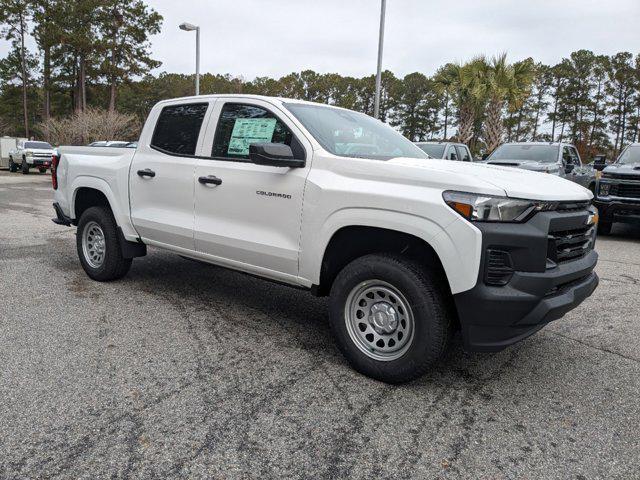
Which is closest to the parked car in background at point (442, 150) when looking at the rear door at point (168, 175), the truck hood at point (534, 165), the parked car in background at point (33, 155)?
the truck hood at point (534, 165)

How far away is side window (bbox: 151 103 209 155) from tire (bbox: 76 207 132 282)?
3.43 ft

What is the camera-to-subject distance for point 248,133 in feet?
13.9

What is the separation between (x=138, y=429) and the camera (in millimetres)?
2787

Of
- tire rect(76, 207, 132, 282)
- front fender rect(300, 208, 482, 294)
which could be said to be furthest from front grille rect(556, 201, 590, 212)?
tire rect(76, 207, 132, 282)

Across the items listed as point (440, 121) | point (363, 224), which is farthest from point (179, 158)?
point (440, 121)

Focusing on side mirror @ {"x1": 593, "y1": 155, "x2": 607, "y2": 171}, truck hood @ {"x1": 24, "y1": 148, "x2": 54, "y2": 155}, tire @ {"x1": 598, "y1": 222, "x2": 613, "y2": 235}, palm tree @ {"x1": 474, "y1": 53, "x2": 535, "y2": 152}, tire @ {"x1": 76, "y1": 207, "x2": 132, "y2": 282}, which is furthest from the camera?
truck hood @ {"x1": 24, "y1": 148, "x2": 54, "y2": 155}

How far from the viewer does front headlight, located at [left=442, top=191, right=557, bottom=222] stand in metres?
2.99

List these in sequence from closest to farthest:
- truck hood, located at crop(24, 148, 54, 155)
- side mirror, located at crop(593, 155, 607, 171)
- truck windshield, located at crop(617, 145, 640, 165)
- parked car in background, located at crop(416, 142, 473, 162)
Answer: truck windshield, located at crop(617, 145, 640, 165), side mirror, located at crop(593, 155, 607, 171), parked car in background, located at crop(416, 142, 473, 162), truck hood, located at crop(24, 148, 54, 155)

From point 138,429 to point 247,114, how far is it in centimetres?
259

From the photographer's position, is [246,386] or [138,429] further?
[246,386]

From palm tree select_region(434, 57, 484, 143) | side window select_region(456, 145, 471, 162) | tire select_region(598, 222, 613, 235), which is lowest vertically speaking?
tire select_region(598, 222, 613, 235)

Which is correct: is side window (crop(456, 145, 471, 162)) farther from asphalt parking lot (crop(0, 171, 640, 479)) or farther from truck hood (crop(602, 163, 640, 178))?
asphalt parking lot (crop(0, 171, 640, 479))

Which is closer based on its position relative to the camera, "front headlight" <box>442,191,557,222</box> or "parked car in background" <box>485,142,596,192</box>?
"front headlight" <box>442,191,557,222</box>

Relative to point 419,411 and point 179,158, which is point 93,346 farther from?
point 419,411
